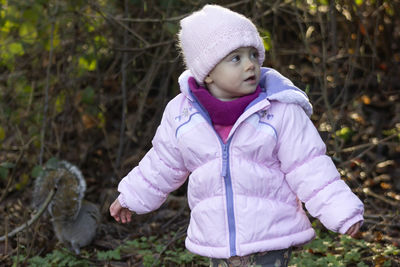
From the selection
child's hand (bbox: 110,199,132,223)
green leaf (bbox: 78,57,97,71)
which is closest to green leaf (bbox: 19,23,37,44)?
green leaf (bbox: 78,57,97,71)

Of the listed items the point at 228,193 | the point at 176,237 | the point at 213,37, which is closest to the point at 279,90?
the point at 213,37

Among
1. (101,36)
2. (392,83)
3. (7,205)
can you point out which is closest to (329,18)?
(392,83)

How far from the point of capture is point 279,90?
2822mm

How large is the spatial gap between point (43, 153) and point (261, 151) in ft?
9.99

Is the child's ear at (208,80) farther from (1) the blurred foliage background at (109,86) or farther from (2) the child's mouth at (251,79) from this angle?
(1) the blurred foliage background at (109,86)

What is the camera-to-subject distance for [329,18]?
15.6 feet

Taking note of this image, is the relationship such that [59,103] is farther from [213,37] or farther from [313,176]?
[313,176]

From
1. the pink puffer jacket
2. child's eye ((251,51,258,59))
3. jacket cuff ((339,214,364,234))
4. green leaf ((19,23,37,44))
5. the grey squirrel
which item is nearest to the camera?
jacket cuff ((339,214,364,234))

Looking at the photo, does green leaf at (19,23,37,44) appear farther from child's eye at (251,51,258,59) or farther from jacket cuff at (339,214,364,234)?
jacket cuff at (339,214,364,234)

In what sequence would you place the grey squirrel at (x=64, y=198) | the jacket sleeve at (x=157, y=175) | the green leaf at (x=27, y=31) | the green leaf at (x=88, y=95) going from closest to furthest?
the jacket sleeve at (x=157, y=175) → the grey squirrel at (x=64, y=198) → the green leaf at (x=88, y=95) → the green leaf at (x=27, y=31)

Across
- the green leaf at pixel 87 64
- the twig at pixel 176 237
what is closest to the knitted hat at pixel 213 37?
the twig at pixel 176 237

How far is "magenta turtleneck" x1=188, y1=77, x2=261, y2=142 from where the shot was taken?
2.80 m

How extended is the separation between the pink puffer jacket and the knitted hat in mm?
183

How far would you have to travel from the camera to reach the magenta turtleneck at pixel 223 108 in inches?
110
